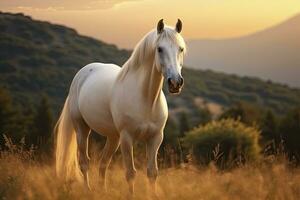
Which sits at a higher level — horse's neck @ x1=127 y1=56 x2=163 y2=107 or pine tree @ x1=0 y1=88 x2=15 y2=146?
horse's neck @ x1=127 y1=56 x2=163 y2=107

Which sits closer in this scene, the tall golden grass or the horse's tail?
the tall golden grass

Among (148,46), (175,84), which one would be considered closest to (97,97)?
(148,46)

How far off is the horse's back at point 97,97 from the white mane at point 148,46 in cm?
56

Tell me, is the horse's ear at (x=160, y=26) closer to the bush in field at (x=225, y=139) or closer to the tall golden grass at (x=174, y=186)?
the tall golden grass at (x=174, y=186)

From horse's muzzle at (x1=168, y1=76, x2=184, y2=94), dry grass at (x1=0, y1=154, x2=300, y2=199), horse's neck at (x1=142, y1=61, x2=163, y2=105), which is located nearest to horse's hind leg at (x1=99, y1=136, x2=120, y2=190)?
dry grass at (x1=0, y1=154, x2=300, y2=199)

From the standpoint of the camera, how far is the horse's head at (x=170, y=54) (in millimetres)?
5465

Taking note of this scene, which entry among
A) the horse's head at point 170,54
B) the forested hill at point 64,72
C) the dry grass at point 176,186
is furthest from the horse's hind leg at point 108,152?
the forested hill at point 64,72

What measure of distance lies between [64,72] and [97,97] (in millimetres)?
112827

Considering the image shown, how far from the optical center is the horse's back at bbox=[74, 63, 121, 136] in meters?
7.01

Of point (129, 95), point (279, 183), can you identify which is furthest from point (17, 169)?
point (279, 183)

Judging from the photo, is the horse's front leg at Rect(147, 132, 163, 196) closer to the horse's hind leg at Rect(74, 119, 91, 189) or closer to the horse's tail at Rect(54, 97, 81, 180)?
the horse's hind leg at Rect(74, 119, 91, 189)

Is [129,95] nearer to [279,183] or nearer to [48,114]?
[279,183]

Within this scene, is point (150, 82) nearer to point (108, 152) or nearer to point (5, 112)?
point (108, 152)

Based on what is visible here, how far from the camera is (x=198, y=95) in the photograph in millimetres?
131000
